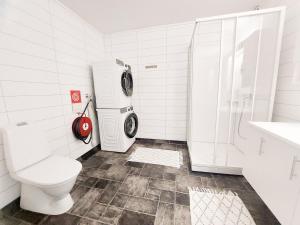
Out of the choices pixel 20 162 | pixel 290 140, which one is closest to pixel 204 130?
pixel 290 140

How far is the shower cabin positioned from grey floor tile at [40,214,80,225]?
1.55m

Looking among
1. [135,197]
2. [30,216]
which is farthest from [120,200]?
[30,216]

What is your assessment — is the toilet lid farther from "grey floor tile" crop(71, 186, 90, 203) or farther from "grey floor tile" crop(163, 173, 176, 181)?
"grey floor tile" crop(163, 173, 176, 181)

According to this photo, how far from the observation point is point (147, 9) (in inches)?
81.0

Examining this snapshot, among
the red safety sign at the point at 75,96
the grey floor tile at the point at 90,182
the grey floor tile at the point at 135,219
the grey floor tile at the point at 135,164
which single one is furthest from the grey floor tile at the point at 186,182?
the red safety sign at the point at 75,96

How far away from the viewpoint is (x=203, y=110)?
272cm

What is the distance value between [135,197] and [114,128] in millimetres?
1288

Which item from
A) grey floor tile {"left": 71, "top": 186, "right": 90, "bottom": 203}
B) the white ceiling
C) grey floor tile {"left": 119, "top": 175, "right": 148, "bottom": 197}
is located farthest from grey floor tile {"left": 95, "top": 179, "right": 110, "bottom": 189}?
the white ceiling

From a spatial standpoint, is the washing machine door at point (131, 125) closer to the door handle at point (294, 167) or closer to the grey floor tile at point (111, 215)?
the grey floor tile at point (111, 215)

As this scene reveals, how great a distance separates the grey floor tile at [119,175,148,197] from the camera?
1536mm

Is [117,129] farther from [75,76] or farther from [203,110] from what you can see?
[203,110]

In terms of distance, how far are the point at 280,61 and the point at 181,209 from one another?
7.02ft

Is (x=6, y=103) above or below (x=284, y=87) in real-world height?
below

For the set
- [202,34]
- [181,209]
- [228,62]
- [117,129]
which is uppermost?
[202,34]
